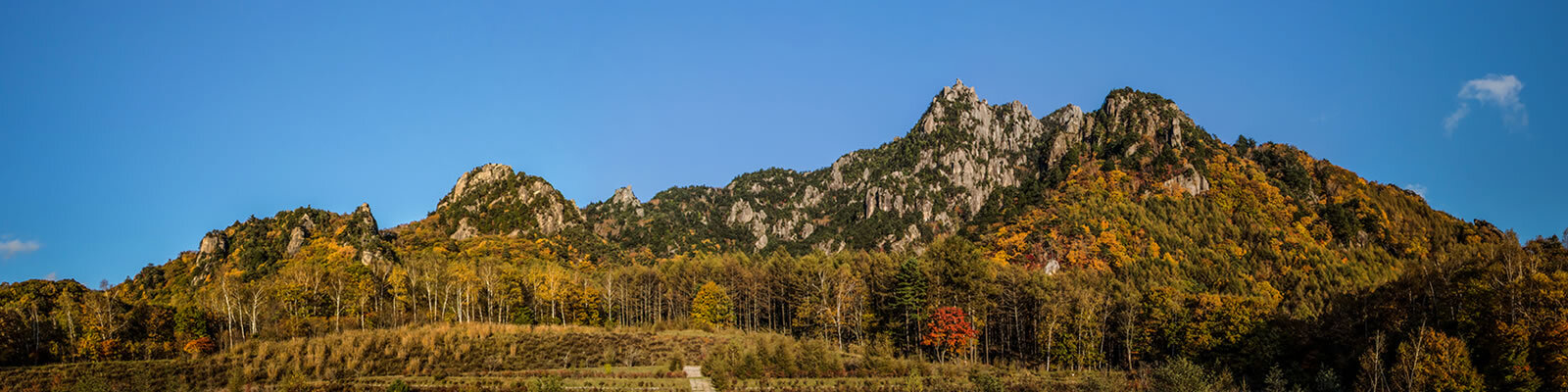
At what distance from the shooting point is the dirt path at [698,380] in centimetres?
4659

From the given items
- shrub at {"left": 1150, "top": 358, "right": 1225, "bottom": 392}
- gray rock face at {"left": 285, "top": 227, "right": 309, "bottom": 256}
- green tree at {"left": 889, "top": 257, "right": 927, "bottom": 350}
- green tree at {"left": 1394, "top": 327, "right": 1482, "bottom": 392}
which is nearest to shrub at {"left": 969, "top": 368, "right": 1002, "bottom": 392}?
shrub at {"left": 1150, "top": 358, "right": 1225, "bottom": 392}

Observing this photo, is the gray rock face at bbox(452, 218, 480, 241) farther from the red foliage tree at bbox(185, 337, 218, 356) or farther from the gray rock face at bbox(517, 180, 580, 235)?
the red foliage tree at bbox(185, 337, 218, 356)

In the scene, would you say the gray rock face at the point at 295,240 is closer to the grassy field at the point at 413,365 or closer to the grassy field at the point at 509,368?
the grassy field at the point at 413,365

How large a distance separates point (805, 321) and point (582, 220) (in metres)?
92.3

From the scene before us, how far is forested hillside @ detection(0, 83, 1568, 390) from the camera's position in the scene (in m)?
49.7

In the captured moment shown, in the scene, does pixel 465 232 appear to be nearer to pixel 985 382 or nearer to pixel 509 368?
pixel 509 368

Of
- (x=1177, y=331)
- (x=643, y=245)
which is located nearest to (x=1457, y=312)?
(x=1177, y=331)

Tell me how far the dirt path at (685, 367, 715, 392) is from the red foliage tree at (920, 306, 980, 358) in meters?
20.5

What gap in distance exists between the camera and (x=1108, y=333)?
222 ft

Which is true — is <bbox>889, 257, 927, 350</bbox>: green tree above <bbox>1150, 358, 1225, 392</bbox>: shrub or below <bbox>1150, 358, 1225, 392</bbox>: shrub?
above

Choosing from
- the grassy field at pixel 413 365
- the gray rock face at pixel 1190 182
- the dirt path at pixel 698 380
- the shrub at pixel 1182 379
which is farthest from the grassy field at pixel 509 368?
the gray rock face at pixel 1190 182

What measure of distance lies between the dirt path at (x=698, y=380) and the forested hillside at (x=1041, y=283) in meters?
1.67

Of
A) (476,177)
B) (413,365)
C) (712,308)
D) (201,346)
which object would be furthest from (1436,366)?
(476,177)

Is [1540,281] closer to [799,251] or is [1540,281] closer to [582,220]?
[582,220]
